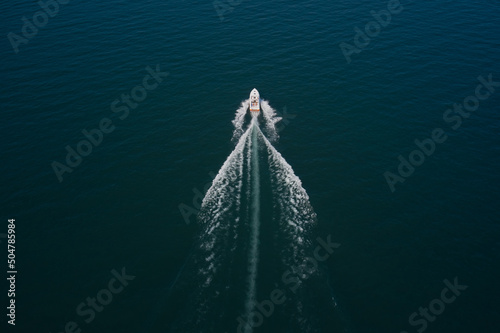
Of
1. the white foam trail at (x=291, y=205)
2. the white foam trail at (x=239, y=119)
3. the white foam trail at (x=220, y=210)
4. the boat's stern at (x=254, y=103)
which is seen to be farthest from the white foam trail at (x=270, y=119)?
the white foam trail at (x=220, y=210)

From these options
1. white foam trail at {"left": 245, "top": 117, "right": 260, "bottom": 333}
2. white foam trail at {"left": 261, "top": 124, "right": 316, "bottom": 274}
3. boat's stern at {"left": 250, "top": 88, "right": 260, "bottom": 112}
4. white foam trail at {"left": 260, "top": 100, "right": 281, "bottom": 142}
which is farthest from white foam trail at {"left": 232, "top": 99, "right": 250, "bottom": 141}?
white foam trail at {"left": 261, "top": 124, "right": 316, "bottom": 274}

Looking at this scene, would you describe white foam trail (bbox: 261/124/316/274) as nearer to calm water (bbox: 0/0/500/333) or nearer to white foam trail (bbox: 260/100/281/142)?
calm water (bbox: 0/0/500/333)

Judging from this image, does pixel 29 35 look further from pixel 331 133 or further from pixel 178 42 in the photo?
pixel 331 133

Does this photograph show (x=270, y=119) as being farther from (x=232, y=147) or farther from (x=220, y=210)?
(x=220, y=210)

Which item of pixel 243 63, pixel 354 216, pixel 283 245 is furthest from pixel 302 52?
pixel 283 245

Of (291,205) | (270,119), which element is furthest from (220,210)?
(270,119)

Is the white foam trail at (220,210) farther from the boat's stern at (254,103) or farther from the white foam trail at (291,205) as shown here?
the boat's stern at (254,103)

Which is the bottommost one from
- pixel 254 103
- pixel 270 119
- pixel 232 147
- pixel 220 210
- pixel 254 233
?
pixel 254 233
